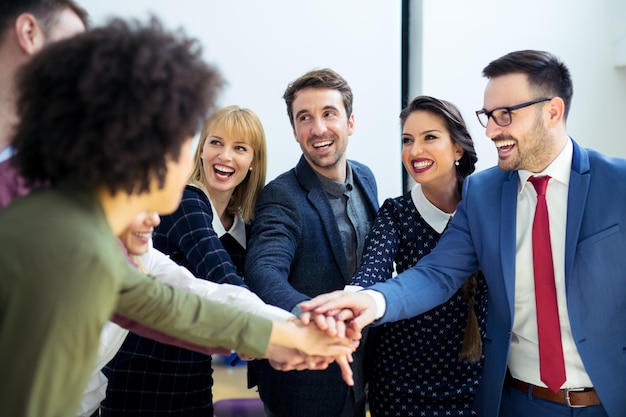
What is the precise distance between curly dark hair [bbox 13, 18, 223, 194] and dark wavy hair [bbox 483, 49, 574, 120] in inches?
55.3

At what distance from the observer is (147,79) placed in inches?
37.8

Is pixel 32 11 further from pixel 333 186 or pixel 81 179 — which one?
pixel 333 186

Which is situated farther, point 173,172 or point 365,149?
point 365,149

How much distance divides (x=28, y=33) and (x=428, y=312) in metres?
1.52

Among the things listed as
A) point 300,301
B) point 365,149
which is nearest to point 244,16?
point 365,149

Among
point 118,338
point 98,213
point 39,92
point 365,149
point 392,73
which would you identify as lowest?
point 118,338

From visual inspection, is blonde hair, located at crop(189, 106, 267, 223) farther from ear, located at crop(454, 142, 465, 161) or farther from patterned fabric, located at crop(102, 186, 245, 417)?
ear, located at crop(454, 142, 465, 161)

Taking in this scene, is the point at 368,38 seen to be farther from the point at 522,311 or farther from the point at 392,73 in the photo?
the point at 522,311

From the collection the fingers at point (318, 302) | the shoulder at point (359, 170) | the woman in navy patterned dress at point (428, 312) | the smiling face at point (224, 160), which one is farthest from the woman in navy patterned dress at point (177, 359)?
the shoulder at point (359, 170)

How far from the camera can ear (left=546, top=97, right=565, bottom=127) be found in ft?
6.83

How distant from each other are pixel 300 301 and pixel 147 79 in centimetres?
115

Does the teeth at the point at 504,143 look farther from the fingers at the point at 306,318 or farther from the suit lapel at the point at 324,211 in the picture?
the fingers at the point at 306,318

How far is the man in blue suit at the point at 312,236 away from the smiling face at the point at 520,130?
2.01 ft

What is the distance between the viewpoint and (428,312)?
2.20 m
